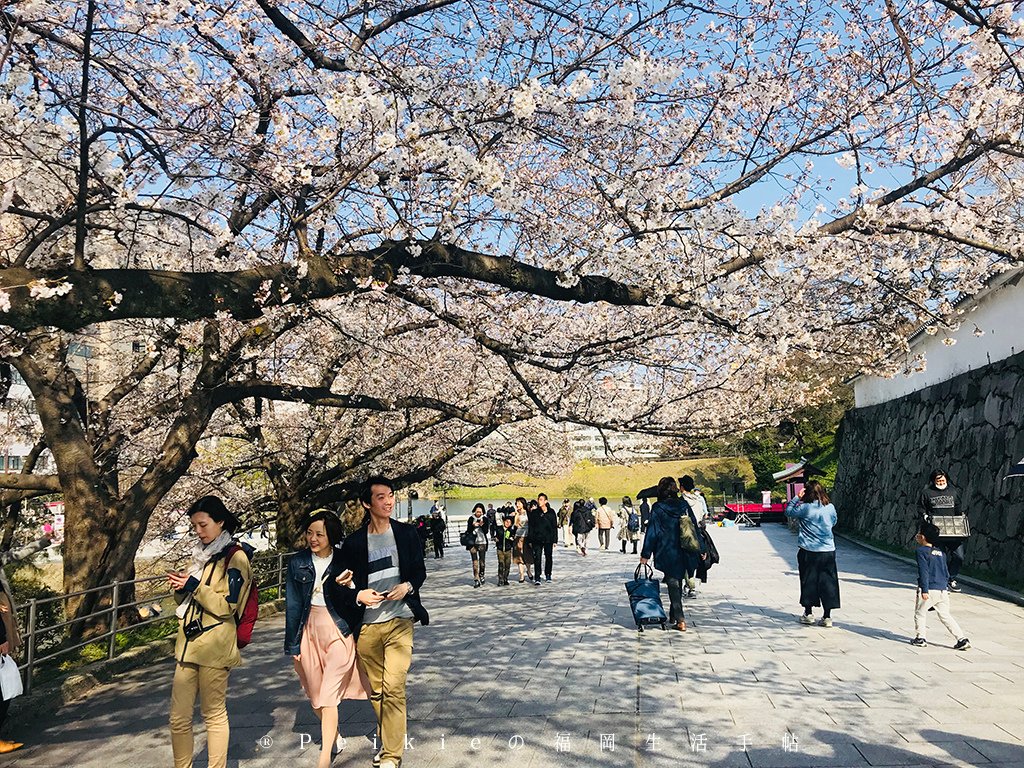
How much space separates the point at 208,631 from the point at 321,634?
0.81 metres

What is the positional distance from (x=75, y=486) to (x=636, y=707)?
7.22 meters

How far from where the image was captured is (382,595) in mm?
5008

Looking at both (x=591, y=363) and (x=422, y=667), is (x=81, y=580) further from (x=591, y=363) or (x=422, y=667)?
(x=591, y=363)

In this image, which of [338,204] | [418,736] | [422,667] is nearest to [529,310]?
[338,204]

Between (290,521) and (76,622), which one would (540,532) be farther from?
(76,622)

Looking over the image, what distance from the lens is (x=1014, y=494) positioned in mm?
12656

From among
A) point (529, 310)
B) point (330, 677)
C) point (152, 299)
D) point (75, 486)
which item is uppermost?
point (529, 310)

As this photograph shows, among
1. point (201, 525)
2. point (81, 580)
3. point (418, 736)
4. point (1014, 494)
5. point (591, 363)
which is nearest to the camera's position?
point (201, 525)

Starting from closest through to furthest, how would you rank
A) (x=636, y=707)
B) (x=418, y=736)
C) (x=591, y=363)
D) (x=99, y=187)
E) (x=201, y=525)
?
(x=201, y=525), (x=418, y=736), (x=636, y=707), (x=99, y=187), (x=591, y=363)

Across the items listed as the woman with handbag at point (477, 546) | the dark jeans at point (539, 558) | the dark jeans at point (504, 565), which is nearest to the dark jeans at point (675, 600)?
the dark jeans at point (539, 558)

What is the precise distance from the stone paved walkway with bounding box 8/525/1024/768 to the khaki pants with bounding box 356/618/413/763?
0.84 ft

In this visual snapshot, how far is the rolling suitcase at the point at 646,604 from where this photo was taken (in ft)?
31.8

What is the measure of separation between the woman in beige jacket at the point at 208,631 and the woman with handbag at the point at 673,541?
Result: 5.91 meters

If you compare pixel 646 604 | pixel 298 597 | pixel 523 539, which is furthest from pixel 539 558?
pixel 298 597
